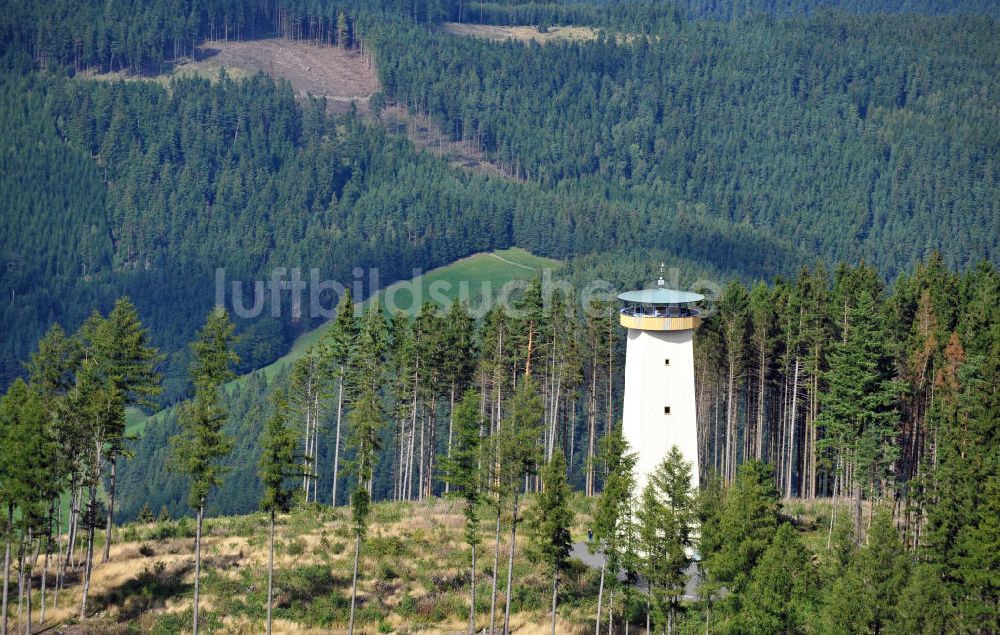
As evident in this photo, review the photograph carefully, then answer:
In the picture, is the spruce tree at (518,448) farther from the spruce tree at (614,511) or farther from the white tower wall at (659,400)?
the white tower wall at (659,400)

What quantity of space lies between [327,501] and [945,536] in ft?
334

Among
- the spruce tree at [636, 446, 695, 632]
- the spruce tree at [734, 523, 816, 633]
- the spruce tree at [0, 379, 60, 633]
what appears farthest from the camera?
the spruce tree at [0, 379, 60, 633]

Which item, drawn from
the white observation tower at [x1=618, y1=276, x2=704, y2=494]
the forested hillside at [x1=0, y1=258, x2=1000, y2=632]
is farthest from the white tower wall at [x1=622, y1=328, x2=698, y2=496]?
the forested hillside at [x1=0, y1=258, x2=1000, y2=632]

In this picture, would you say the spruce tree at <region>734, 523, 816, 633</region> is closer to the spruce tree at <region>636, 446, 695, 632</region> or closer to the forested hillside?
the forested hillside

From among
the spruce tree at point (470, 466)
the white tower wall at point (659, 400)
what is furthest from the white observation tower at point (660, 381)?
the spruce tree at point (470, 466)

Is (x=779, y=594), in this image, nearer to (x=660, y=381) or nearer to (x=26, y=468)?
(x=660, y=381)

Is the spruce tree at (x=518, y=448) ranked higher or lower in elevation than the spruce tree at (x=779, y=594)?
higher

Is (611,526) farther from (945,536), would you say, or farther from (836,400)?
(836,400)

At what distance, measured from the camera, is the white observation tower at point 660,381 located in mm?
67188

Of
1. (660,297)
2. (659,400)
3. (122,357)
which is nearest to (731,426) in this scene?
Result: (659,400)

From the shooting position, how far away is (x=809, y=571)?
56.2 metres

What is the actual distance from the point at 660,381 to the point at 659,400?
3.20 ft

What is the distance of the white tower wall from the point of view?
67.2 m

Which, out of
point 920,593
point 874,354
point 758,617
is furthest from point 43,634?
point 874,354
